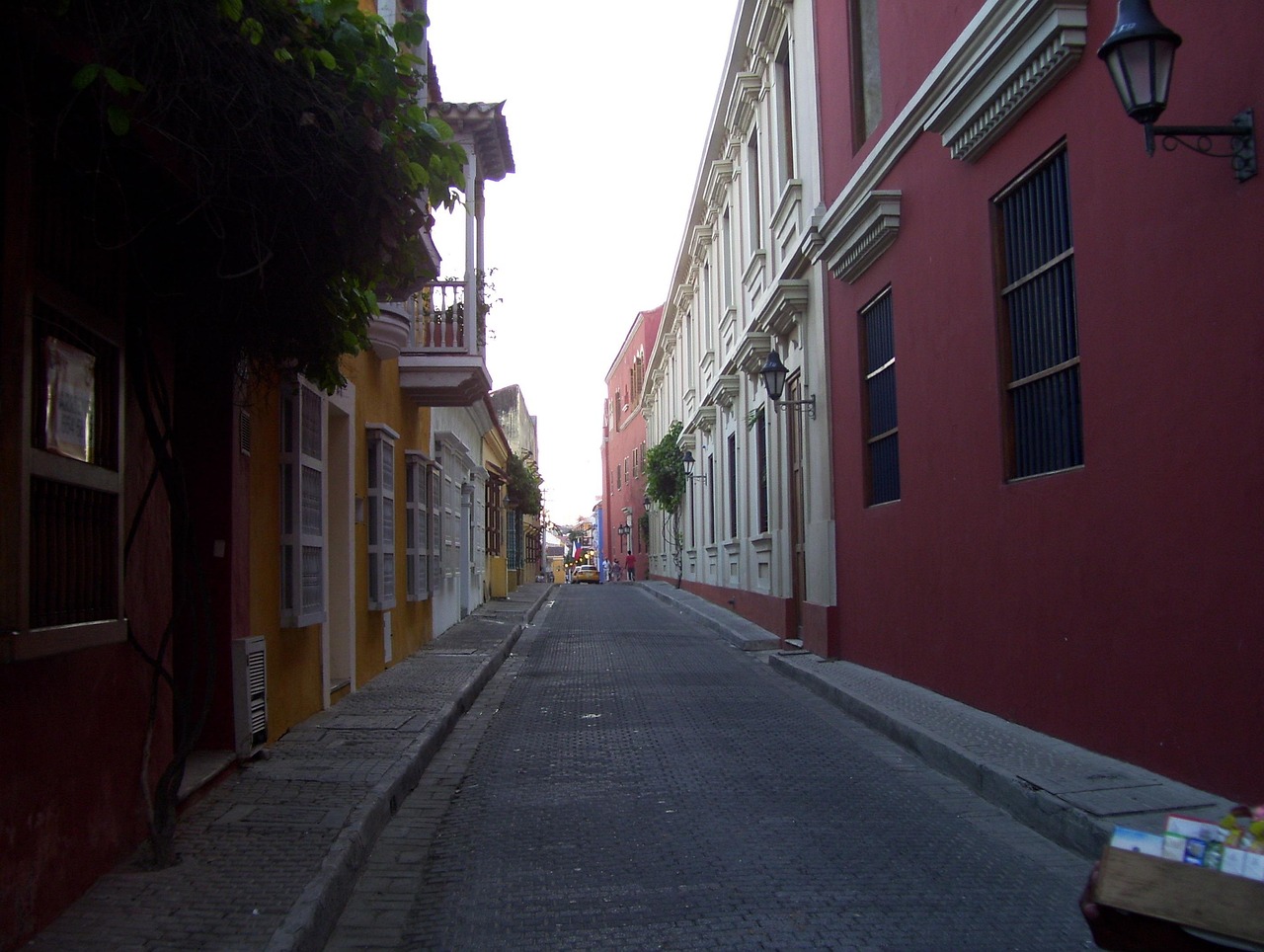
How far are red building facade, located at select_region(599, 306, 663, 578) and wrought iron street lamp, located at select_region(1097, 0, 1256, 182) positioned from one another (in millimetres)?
35844

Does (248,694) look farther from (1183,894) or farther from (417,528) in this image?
(417,528)

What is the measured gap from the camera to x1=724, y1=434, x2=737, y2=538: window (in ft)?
71.0

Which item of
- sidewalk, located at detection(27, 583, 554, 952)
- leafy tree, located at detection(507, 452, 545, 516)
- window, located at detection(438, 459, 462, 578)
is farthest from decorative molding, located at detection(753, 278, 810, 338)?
leafy tree, located at detection(507, 452, 545, 516)

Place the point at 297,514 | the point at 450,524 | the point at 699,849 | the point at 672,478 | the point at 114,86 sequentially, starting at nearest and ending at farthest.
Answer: the point at 114,86 < the point at 699,849 < the point at 297,514 < the point at 450,524 < the point at 672,478

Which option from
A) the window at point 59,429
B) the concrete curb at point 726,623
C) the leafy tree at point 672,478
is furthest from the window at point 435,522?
the leafy tree at point 672,478

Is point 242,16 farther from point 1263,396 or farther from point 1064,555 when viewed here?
point 1064,555

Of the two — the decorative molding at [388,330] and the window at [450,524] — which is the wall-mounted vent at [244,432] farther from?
the window at [450,524]

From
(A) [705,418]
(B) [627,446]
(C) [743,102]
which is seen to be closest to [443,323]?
(C) [743,102]

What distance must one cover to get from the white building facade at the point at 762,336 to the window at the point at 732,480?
0.13 feet

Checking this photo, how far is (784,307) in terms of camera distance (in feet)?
46.6

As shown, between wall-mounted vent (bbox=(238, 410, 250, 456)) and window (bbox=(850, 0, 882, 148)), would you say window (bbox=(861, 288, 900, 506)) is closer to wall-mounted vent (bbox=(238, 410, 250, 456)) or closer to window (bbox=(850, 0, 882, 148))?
window (bbox=(850, 0, 882, 148))

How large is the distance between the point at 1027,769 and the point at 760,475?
12.3m

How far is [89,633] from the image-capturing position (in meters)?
4.33

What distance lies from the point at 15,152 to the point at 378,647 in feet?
26.3
